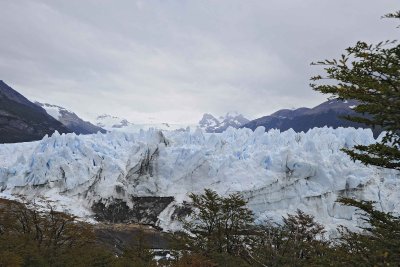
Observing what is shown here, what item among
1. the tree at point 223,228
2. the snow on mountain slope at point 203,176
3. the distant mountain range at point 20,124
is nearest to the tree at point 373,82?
the tree at point 223,228

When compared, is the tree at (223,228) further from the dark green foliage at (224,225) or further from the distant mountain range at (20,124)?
the distant mountain range at (20,124)

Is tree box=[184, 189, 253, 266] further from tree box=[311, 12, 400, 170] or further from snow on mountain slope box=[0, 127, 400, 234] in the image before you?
snow on mountain slope box=[0, 127, 400, 234]

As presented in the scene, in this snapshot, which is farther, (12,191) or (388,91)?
(12,191)

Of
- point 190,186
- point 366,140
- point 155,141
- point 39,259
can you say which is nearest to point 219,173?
point 190,186

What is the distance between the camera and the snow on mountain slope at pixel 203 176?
53844mm

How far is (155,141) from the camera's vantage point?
68438 millimetres

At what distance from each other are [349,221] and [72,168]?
38.1m

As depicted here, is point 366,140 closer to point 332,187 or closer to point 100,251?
point 332,187

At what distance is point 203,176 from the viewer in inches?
2378

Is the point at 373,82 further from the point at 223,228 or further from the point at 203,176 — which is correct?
the point at 203,176

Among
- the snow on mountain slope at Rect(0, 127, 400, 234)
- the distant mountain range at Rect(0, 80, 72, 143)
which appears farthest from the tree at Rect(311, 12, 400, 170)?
the distant mountain range at Rect(0, 80, 72, 143)

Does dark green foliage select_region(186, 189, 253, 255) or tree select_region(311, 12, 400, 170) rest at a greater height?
tree select_region(311, 12, 400, 170)

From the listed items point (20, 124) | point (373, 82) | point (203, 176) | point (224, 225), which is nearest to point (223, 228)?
point (224, 225)

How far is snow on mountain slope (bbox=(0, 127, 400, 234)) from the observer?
2120 inches
